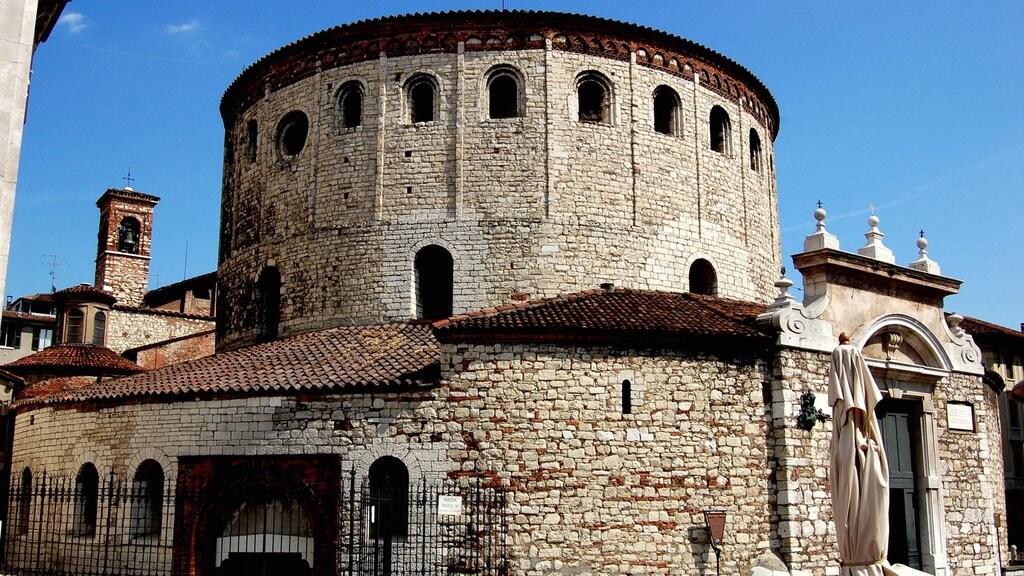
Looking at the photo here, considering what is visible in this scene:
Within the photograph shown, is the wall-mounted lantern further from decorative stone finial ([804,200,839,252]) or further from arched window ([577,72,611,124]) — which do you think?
arched window ([577,72,611,124])

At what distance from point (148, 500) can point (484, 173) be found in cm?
958

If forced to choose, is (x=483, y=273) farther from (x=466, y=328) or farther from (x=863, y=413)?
(x=863, y=413)

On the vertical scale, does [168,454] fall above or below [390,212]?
below

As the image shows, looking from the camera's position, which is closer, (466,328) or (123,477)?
(466,328)

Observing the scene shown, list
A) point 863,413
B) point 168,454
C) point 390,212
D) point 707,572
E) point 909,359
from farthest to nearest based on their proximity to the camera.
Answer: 1. point 390,212
2. point 909,359
3. point 168,454
4. point 707,572
5. point 863,413

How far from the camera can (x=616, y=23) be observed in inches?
915

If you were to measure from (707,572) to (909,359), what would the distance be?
700 cm

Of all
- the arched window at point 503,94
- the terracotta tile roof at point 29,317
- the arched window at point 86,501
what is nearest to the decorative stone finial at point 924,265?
the arched window at point 503,94

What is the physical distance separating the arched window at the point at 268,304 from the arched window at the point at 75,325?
8081 millimetres

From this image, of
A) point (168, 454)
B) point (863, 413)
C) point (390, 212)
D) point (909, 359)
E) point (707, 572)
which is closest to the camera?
point (863, 413)

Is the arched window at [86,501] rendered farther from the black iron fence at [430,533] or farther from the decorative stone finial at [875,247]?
the decorative stone finial at [875,247]

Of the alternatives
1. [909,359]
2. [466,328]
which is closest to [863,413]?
[466,328]

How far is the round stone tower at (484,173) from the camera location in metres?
22.1

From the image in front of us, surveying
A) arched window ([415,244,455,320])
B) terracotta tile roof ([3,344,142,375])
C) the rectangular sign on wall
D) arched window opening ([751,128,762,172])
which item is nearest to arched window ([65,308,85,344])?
terracotta tile roof ([3,344,142,375])
